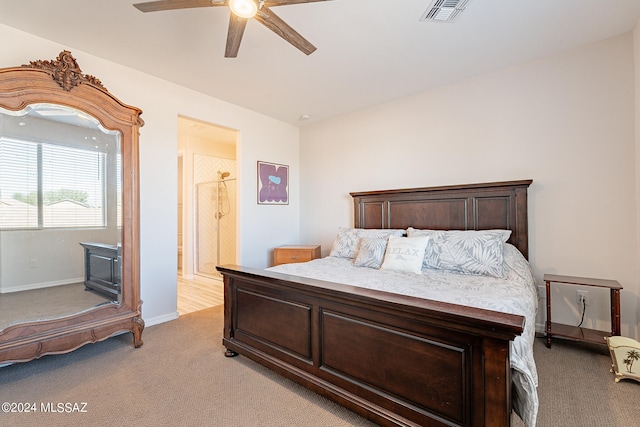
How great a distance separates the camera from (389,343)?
1.50 meters

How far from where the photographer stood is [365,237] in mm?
3193

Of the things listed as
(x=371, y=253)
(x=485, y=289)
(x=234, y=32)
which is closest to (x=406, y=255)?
(x=371, y=253)

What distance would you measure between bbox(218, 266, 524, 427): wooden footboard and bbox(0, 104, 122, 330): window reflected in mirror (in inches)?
51.1

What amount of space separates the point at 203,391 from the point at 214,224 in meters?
3.95

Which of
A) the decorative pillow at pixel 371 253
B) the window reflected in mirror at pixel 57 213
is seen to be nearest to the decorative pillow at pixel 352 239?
the decorative pillow at pixel 371 253

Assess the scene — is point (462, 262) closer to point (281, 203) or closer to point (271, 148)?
point (281, 203)

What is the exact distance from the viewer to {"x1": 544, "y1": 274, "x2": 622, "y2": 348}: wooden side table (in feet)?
7.22

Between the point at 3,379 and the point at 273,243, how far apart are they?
288 cm

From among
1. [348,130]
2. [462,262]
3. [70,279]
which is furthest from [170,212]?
[462,262]

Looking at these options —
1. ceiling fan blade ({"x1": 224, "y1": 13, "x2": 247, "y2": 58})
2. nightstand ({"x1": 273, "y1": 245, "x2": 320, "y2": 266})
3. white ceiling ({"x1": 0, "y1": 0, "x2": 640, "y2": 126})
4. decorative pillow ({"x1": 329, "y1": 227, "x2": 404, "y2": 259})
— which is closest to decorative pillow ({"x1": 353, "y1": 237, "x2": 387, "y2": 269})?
decorative pillow ({"x1": 329, "y1": 227, "x2": 404, "y2": 259})

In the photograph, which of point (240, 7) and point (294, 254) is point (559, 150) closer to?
point (240, 7)

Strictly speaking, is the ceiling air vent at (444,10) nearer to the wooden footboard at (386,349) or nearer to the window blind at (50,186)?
the wooden footboard at (386,349)

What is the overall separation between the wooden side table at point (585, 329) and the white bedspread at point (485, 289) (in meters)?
0.33

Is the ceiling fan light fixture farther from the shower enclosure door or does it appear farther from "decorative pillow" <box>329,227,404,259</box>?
the shower enclosure door
